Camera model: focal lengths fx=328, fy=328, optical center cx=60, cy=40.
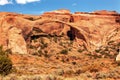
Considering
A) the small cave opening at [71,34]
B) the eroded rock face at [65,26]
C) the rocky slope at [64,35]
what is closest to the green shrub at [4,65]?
the rocky slope at [64,35]

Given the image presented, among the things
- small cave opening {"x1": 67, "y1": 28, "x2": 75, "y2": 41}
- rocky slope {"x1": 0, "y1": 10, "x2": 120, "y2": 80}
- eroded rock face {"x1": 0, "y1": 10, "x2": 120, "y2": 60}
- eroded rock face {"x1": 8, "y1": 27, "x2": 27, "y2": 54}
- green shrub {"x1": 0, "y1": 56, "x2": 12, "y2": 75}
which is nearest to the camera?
green shrub {"x1": 0, "y1": 56, "x2": 12, "y2": 75}

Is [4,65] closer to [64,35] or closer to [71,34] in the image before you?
[64,35]

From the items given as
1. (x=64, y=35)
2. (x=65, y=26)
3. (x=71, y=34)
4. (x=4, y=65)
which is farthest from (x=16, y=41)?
(x=4, y=65)

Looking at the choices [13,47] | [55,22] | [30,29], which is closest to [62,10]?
[55,22]

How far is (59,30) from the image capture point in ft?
402

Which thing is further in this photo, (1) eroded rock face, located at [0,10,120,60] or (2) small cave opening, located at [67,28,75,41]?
(2) small cave opening, located at [67,28,75,41]

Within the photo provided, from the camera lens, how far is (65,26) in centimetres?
12475

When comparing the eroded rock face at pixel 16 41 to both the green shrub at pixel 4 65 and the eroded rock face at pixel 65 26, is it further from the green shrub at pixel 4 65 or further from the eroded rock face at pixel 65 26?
the green shrub at pixel 4 65

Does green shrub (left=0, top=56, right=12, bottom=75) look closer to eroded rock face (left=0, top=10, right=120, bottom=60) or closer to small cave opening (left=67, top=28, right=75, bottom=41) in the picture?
eroded rock face (left=0, top=10, right=120, bottom=60)

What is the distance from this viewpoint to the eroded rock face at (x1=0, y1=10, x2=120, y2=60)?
103812mm

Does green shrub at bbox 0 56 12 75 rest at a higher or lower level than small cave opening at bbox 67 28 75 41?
higher

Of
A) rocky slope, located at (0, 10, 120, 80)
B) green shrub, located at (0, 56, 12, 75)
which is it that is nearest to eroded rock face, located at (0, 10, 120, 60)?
rocky slope, located at (0, 10, 120, 80)

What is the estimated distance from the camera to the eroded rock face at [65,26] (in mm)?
103812

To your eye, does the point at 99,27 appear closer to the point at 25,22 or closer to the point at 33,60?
the point at 25,22
